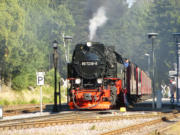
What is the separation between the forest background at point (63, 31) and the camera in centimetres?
4084

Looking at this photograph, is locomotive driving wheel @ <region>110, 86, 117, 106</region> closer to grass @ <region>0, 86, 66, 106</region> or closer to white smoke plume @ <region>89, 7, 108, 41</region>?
white smoke plume @ <region>89, 7, 108, 41</region>

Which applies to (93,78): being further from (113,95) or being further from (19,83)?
(19,83)

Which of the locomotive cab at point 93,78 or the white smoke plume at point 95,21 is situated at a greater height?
the white smoke plume at point 95,21

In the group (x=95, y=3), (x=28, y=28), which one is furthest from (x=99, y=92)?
(x=28, y=28)

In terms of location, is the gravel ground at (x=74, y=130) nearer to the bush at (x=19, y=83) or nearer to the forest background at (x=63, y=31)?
the forest background at (x=63, y=31)

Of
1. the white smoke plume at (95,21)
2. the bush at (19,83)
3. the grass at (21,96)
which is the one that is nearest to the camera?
the white smoke plume at (95,21)

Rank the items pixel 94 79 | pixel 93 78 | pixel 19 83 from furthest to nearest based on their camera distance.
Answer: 1. pixel 19 83
2. pixel 94 79
3. pixel 93 78

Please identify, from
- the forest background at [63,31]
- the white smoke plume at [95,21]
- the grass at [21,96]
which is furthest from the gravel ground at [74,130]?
the forest background at [63,31]

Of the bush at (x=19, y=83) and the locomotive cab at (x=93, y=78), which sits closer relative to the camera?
the locomotive cab at (x=93, y=78)

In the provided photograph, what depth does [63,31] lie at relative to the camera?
6862 centimetres

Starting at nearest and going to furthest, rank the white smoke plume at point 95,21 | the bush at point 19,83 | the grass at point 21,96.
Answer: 1. the white smoke plume at point 95,21
2. the grass at point 21,96
3. the bush at point 19,83

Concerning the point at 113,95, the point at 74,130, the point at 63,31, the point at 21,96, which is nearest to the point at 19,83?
the point at 21,96

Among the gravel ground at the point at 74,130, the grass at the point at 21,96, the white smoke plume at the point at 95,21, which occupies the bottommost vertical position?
the gravel ground at the point at 74,130

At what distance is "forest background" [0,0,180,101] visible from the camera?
1608 inches
